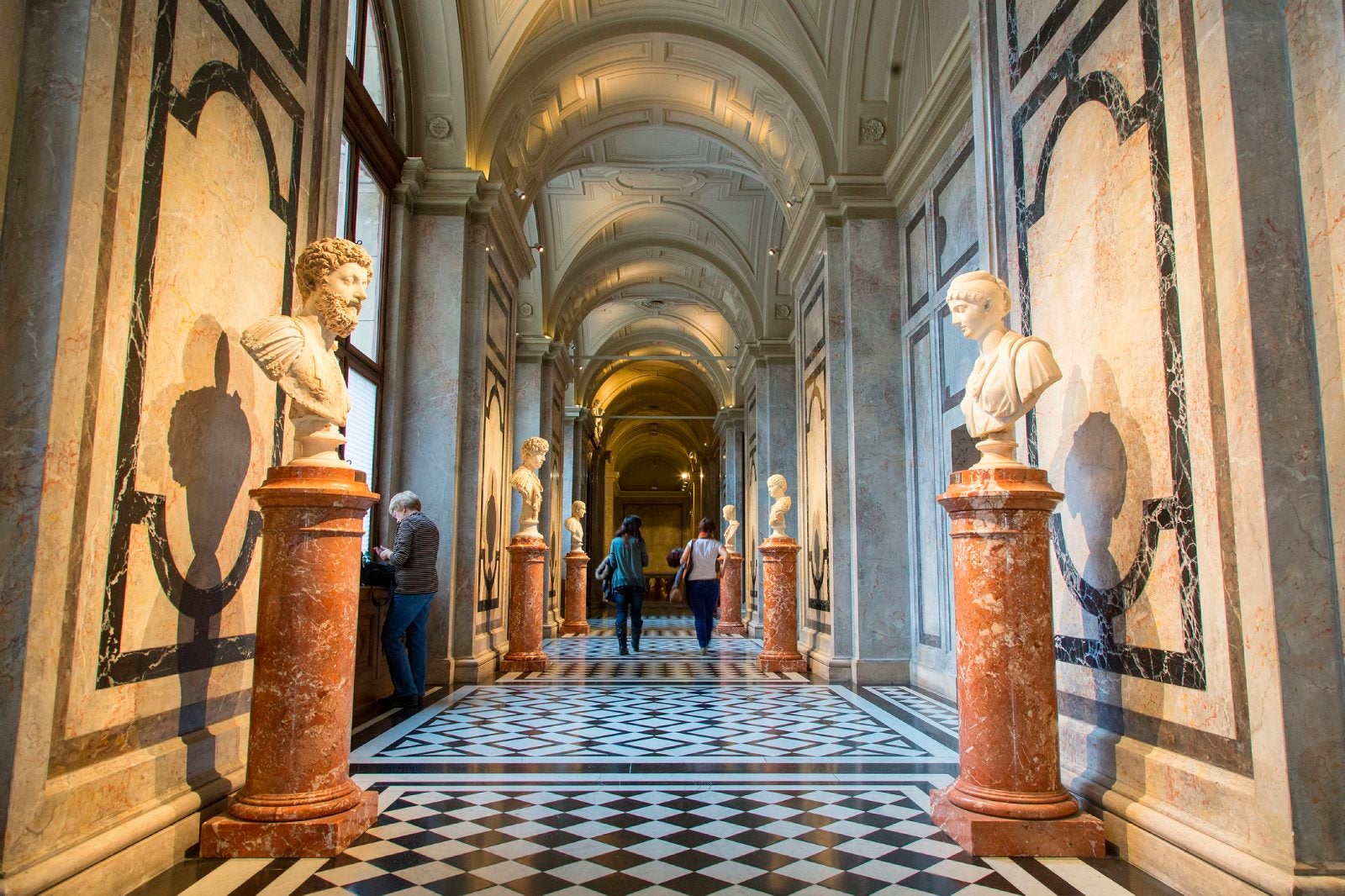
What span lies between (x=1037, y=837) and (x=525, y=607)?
22.1 ft

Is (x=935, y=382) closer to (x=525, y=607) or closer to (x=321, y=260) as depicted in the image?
(x=525, y=607)

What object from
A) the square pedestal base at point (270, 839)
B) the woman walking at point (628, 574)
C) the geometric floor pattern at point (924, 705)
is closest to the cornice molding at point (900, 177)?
the woman walking at point (628, 574)

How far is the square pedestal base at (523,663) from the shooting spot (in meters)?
9.33

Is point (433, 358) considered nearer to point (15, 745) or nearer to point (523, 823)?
point (523, 823)

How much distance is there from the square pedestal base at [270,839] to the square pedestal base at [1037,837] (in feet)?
7.82

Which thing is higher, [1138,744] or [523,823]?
[1138,744]

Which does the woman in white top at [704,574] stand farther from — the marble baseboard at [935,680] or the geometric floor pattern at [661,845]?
the geometric floor pattern at [661,845]

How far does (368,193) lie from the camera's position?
311 inches

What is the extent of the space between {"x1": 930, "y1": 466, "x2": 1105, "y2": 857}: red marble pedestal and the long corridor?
113mm

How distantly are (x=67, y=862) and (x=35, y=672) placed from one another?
1.89ft

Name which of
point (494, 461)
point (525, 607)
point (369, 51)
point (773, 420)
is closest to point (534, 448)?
point (494, 461)

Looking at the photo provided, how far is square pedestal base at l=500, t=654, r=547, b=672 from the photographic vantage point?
933 cm

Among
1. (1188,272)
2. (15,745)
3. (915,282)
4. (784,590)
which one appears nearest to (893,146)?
(915,282)

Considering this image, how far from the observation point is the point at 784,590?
30.3 ft
